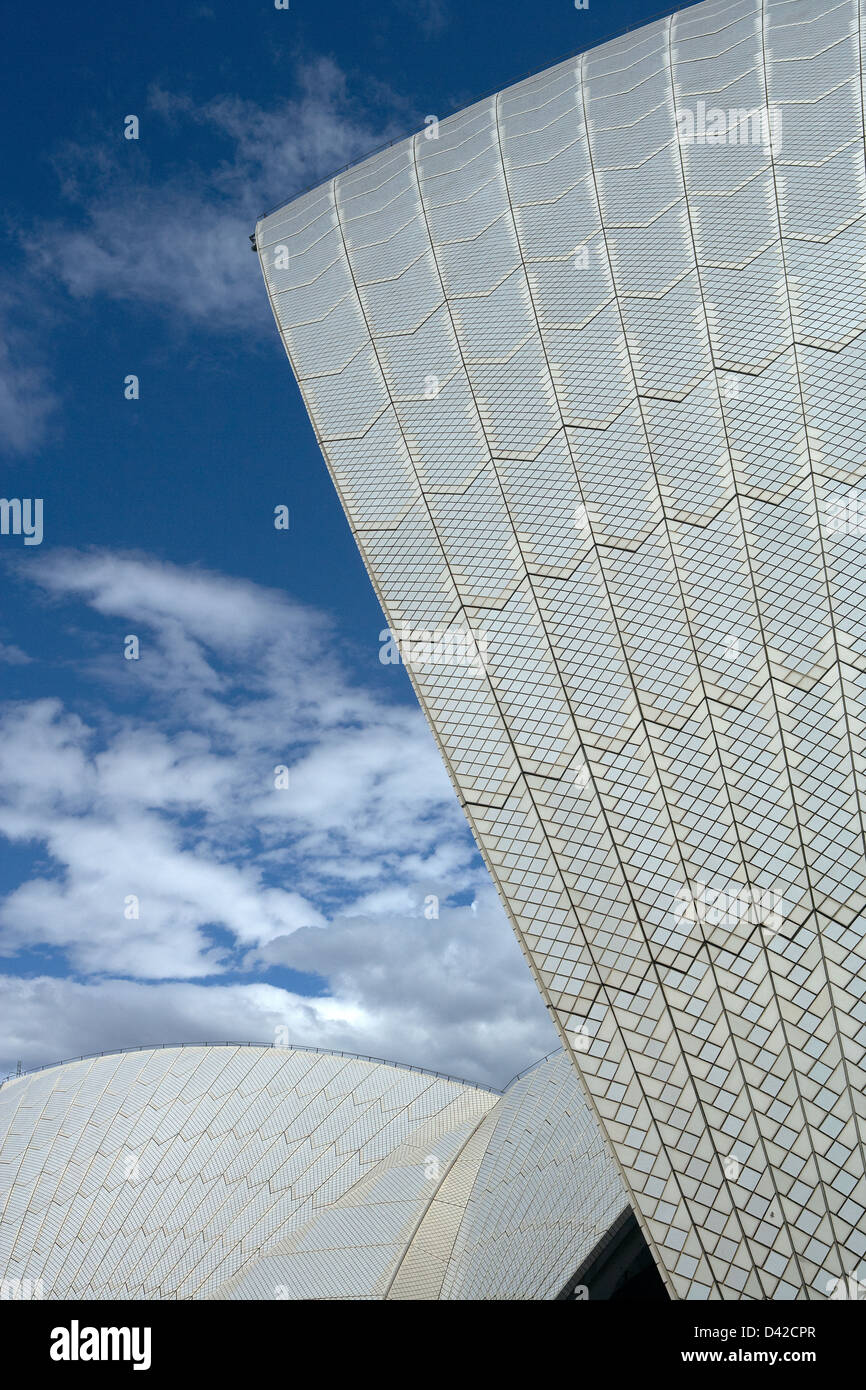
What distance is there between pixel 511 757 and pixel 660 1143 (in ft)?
22.2

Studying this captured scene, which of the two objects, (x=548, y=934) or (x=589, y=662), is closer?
(x=548, y=934)

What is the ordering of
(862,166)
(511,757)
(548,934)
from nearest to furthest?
(548,934) < (511,757) < (862,166)

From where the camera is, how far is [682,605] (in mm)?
18703

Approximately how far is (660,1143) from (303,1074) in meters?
33.1

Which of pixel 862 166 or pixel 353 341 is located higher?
pixel 862 166

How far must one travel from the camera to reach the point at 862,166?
2427 centimetres

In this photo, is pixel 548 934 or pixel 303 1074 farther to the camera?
pixel 303 1074

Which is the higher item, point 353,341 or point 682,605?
point 353,341
